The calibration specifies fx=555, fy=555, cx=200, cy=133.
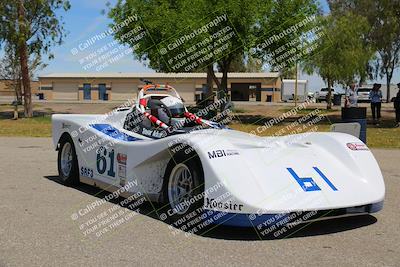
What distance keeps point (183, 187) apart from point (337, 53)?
101 feet

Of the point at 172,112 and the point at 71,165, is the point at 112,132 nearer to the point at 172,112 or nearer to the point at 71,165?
the point at 172,112

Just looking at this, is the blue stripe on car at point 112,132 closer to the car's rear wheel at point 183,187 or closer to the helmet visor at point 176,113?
the helmet visor at point 176,113

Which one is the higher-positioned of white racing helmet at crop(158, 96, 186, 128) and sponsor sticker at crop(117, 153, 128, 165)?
white racing helmet at crop(158, 96, 186, 128)

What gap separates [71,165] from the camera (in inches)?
327

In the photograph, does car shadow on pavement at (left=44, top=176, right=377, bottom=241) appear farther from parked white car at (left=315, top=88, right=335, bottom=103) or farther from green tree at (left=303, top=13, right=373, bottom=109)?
parked white car at (left=315, top=88, right=335, bottom=103)

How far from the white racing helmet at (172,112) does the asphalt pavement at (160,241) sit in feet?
4.15

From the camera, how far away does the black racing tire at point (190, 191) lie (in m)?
5.54

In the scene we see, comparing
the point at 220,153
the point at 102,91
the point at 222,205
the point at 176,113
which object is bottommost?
the point at 102,91

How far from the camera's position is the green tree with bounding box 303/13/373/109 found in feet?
114

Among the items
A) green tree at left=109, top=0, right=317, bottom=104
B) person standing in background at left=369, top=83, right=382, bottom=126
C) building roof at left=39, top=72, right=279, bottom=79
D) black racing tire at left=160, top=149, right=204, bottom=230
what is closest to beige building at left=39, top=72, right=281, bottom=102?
building roof at left=39, top=72, right=279, bottom=79

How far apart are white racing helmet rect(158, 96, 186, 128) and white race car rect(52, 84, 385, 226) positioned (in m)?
0.01

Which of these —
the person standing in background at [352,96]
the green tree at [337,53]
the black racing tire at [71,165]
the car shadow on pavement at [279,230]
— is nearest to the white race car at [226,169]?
the car shadow on pavement at [279,230]

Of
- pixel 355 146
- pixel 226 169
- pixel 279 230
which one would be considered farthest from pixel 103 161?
pixel 355 146

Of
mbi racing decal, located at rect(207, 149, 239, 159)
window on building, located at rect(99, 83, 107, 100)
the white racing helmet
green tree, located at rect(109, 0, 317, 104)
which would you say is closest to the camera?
mbi racing decal, located at rect(207, 149, 239, 159)
